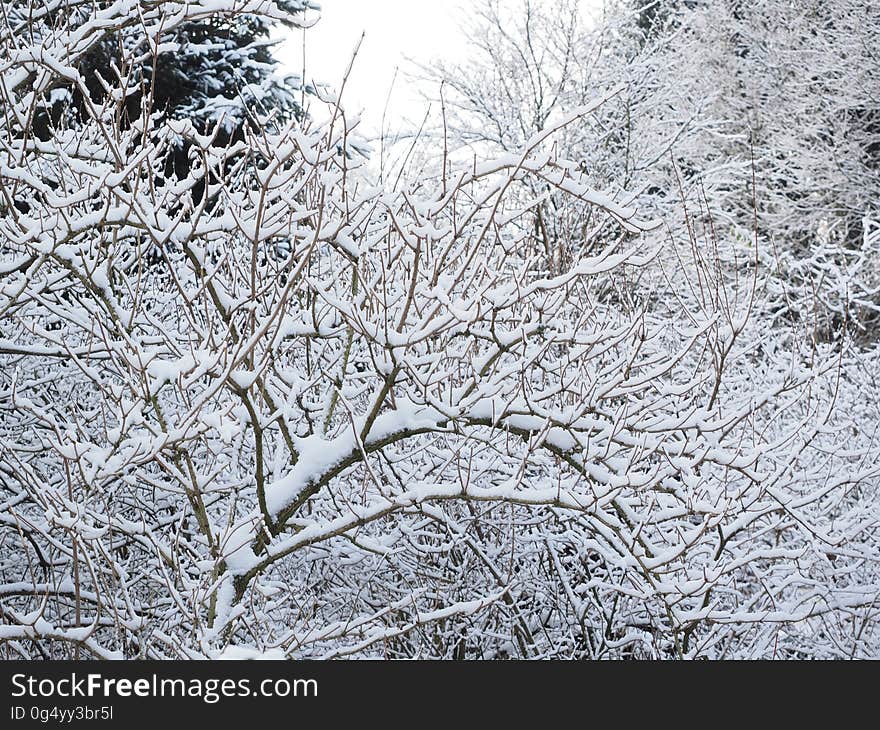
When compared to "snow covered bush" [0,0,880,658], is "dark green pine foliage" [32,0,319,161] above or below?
above

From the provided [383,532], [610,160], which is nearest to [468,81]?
[610,160]

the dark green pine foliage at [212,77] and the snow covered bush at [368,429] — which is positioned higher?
the dark green pine foliage at [212,77]

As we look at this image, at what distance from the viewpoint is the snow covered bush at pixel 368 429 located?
2.78 meters

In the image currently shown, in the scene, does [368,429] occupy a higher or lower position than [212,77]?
lower

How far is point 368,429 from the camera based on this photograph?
9.36 ft

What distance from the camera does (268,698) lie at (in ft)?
9.23

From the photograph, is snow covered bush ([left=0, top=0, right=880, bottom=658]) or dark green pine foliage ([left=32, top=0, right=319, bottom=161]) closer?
snow covered bush ([left=0, top=0, right=880, bottom=658])

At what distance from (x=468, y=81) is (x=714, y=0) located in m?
7.25

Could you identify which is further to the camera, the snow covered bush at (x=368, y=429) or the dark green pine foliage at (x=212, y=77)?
the dark green pine foliage at (x=212, y=77)

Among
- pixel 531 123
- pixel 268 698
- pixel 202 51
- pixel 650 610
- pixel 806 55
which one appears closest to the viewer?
pixel 268 698

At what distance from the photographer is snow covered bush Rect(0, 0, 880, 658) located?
110 inches

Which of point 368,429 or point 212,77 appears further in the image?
point 212,77

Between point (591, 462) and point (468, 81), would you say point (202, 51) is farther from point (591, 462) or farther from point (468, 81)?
point (591, 462)

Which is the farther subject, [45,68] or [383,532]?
[383,532]
